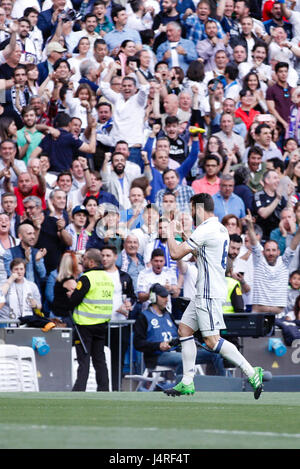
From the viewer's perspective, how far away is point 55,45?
19.3 m

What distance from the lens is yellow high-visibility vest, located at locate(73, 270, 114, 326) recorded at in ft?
48.2

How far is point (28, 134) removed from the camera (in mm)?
17438

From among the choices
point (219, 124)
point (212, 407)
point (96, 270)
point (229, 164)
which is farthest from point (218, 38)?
point (212, 407)

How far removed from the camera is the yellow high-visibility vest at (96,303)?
14.7 metres

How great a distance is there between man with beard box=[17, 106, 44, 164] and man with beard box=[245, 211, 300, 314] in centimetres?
353

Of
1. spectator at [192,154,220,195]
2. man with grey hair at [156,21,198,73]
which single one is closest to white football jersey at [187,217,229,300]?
spectator at [192,154,220,195]

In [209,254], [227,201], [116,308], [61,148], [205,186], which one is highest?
[209,254]

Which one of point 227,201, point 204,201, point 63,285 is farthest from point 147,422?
point 227,201

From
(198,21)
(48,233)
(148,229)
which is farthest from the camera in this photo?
(198,21)

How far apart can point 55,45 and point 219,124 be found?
3.32 metres

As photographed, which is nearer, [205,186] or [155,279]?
[155,279]

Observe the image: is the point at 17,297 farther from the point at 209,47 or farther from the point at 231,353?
the point at 209,47

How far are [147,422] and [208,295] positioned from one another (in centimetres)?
300

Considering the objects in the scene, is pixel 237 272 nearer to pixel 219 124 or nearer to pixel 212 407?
pixel 219 124
